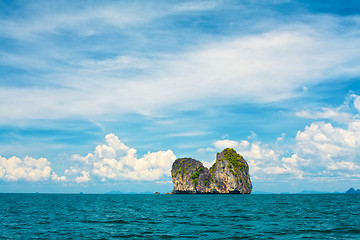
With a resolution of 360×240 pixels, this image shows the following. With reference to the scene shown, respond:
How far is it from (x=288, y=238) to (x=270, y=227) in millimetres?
8025

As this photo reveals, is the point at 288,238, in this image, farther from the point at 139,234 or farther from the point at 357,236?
the point at 139,234

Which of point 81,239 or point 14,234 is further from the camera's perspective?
point 14,234

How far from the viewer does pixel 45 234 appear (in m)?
32.3

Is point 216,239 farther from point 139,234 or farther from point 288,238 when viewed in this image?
point 139,234

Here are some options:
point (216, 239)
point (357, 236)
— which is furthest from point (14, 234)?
point (357, 236)

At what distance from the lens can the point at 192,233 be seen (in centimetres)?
3269

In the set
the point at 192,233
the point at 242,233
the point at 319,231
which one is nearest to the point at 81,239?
the point at 192,233

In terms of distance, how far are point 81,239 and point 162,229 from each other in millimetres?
10683

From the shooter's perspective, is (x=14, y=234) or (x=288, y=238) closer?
(x=288, y=238)

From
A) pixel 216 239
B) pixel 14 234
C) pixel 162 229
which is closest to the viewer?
pixel 216 239

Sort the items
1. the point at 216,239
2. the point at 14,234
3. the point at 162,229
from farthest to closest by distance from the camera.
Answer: the point at 162,229
the point at 14,234
the point at 216,239

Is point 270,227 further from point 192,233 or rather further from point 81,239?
point 81,239

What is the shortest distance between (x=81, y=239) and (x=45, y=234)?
19.2 ft

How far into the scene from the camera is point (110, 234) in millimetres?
32844
